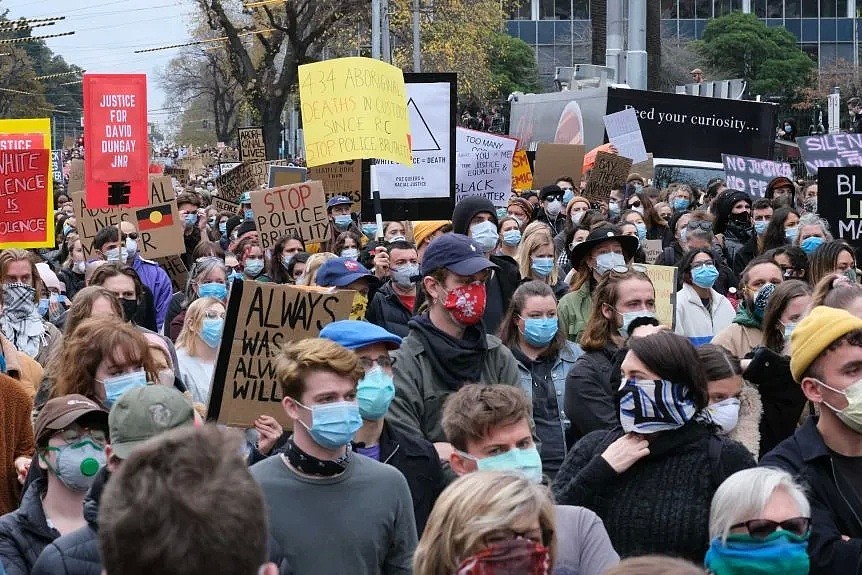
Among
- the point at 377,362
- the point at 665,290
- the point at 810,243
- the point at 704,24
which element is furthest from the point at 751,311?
the point at 704,24

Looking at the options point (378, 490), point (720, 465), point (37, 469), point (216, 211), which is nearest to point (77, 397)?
point (37, 469)

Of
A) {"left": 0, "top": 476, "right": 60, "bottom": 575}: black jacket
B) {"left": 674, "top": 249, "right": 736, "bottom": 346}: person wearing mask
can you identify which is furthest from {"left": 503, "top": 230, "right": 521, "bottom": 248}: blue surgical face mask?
{"left": 0, "top": 476, "right": 60, "bottom": 575}: black jacket

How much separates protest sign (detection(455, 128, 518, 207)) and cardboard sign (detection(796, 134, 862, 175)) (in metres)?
4.06

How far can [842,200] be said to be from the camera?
10508 millimetres

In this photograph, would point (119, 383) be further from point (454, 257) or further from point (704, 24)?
point (704, 24)

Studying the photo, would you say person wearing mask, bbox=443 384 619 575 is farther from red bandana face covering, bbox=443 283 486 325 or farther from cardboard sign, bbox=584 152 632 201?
cardboard sign, bbox=584 152 632 201

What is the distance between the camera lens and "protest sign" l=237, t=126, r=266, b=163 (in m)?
21.7

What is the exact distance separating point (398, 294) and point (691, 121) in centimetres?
1463

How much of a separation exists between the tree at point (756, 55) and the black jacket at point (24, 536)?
64.1 meters

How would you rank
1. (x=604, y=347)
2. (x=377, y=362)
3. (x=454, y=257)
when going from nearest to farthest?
1. (x=377, y=362)
2. (x=454, y=257)
3. (x=604, y=347)

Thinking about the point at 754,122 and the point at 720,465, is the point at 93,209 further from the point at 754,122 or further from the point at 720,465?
the point at 754,122

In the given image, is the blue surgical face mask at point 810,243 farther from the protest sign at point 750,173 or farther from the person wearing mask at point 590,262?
the protest sign at point 750,173

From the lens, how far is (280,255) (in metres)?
11.4

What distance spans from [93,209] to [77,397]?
26.8 feet
